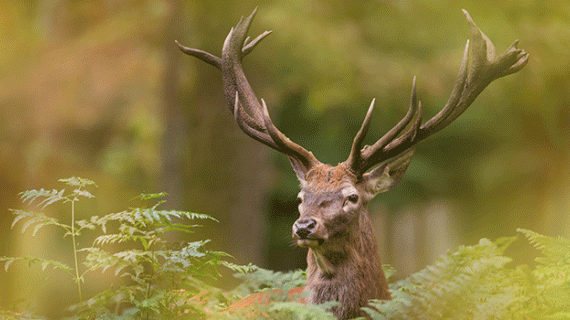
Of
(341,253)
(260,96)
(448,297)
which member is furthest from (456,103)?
(260,96)

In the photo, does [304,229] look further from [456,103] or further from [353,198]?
[456,103]

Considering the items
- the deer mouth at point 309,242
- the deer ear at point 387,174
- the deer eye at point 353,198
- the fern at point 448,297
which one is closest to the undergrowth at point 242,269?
the fern at point 448,297

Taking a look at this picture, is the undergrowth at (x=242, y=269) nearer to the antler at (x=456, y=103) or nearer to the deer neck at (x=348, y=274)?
the deer neck at (x=348, y=274)

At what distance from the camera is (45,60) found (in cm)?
869

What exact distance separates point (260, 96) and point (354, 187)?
5225 millimetres

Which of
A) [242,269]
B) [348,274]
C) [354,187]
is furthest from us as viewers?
[354,187]

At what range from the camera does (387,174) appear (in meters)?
3.49

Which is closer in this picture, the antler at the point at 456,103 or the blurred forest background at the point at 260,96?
the antler at the point at 456,103

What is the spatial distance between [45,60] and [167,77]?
2.25 metres

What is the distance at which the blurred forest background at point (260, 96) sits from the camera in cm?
766

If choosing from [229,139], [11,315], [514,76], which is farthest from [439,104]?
[11,315]

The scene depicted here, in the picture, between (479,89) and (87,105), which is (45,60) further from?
(479,89)

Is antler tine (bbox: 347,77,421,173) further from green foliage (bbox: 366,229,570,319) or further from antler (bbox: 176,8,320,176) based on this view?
green foliage (bbox: 366,229,570,319)

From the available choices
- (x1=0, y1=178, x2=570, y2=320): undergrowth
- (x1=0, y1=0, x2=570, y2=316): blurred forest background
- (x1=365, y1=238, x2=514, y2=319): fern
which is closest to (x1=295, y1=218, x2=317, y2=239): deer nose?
(x1=0, y1=178, x2=570, y2=320): undergrowth
